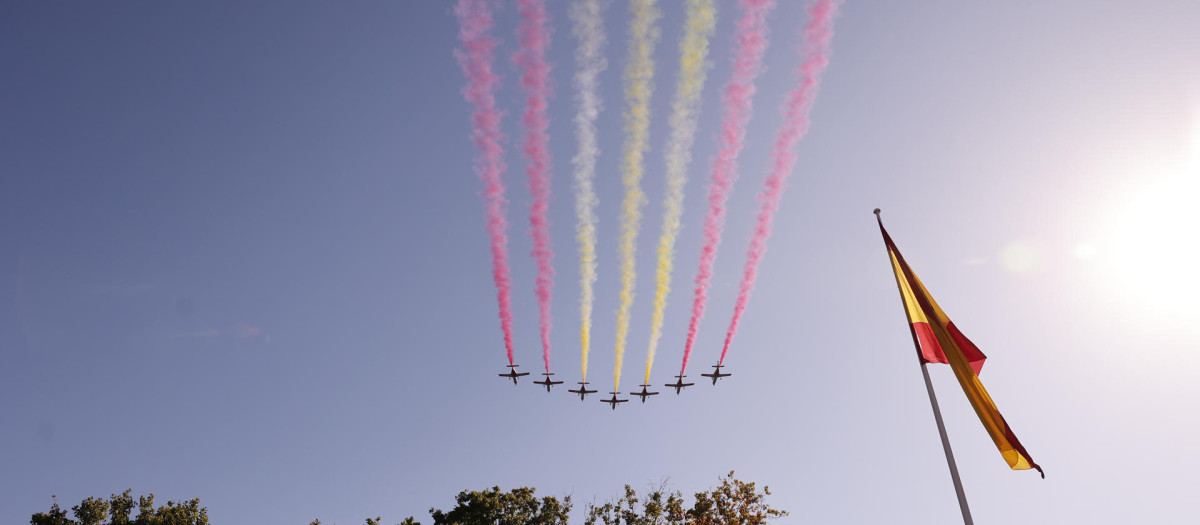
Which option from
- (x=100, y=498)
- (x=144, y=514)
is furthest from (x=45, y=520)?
(x=144, y=514)

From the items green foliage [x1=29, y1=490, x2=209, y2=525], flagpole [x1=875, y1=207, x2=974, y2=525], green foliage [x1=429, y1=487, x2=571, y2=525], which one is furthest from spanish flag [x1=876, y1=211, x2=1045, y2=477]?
green foliage [x1=29, y1=490, x2=209, y2=525]

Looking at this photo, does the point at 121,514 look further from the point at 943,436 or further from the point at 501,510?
the point at 943,436

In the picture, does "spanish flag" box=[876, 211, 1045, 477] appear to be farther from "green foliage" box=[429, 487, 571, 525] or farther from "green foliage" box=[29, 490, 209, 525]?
"green foliage" box=[29, 490, 209, 525]

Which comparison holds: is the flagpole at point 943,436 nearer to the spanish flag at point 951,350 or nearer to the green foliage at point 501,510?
the spanish flag at point 951,350

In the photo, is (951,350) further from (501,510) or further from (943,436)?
(501,510)

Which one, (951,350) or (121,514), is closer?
(951,350)

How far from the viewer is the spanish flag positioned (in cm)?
1351

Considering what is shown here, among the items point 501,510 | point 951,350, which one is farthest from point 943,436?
point 501,510

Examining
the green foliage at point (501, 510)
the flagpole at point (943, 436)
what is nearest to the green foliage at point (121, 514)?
the green foliage at point (501, 510)

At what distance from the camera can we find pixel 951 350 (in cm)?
1505

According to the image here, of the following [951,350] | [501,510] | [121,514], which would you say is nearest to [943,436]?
[951,350]

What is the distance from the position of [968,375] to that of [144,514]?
4770 cm

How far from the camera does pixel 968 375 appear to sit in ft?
48.2

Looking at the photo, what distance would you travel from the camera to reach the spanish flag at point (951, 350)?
13508 mm
